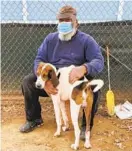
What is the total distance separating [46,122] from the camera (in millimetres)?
4738

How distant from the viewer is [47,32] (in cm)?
520

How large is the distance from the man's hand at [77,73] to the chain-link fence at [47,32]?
4.31 feet

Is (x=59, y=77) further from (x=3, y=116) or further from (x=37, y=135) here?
(x=3, y=116)

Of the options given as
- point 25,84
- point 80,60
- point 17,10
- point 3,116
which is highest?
point 17,10

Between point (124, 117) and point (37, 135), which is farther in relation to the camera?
point (124, 117)

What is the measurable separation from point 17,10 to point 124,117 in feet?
7.19

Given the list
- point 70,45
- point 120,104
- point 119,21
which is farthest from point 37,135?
point 119,21

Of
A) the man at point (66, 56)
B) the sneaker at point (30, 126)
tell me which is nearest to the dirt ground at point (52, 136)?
the sneaker at point (30, 126)

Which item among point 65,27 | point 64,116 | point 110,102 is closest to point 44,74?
point 65,27

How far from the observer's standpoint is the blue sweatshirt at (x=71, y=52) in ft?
13.6

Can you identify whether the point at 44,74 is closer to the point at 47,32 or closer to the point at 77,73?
the point at 77,73

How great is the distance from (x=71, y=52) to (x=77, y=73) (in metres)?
0.38

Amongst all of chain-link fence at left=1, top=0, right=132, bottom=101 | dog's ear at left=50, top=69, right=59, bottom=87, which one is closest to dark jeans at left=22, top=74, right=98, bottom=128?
dog's ear at left=50, top=69, right=59, bottom=87

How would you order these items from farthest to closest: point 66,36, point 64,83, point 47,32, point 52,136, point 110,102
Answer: point 47,32 < point 110,102 < point 52,136 < point 66,36 < point 64,83
